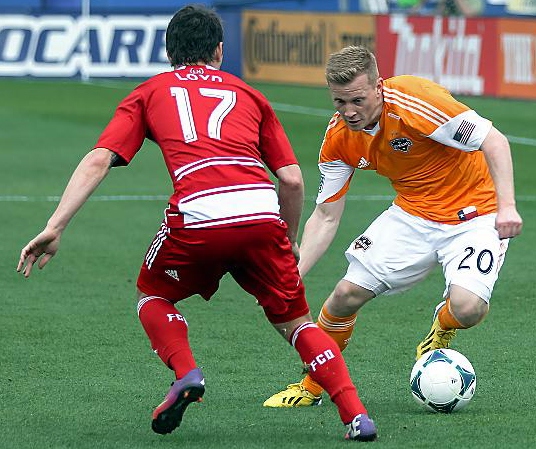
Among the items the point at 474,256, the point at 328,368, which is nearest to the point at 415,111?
the point at 474,256

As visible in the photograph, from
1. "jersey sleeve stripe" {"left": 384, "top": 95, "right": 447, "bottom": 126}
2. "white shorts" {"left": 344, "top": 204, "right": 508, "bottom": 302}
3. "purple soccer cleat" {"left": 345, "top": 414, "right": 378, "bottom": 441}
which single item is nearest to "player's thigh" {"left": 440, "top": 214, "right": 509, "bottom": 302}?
"white shorts" {"left": 344, "top": 204, "right": 508, "bottom": 302}

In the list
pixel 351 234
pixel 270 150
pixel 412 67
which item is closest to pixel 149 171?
pixel 351 234

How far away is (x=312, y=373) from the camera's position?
5.64 metres

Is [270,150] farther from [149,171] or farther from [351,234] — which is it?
[149,171]

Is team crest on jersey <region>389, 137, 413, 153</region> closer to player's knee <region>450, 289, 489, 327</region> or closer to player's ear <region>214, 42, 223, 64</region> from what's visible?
player's knee <region>450, 289, 489, 327</region>

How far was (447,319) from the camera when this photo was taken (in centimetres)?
661

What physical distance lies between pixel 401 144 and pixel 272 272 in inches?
49.3

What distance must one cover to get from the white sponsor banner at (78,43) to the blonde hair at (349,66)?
65.7 feet

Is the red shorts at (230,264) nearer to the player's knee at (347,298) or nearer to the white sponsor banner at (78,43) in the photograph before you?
the player's knee at (347,298)

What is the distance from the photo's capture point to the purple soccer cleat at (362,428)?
5.48 metres

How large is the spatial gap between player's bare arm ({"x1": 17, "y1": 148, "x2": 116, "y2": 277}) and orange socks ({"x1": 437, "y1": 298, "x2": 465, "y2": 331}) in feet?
6.38

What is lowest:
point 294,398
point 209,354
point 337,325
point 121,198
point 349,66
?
point 121,198

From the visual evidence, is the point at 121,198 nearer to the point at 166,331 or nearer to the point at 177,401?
the point at 166,331

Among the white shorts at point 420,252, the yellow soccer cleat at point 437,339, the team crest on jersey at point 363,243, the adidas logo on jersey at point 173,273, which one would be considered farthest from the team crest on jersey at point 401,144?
the adidas logo on jersey at point 173,273
